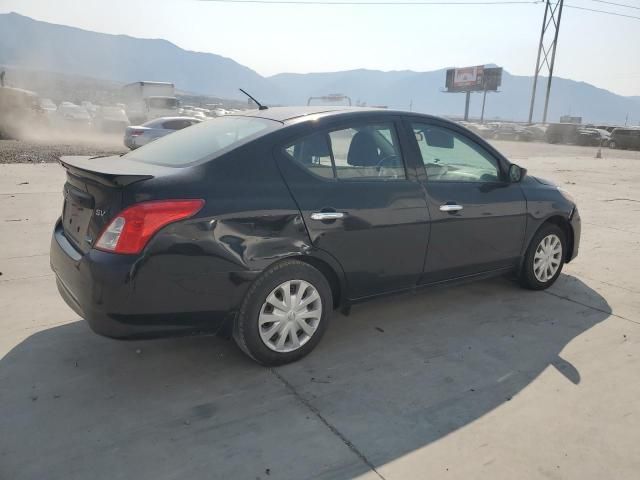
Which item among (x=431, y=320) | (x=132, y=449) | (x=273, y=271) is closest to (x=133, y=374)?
(x=132, y=449)

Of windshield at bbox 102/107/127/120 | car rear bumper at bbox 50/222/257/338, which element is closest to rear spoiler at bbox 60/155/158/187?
car rear bumper at bbox 50/222/257/338

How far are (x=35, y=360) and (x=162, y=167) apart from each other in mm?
1468

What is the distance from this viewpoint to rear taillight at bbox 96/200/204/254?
2.74 metres

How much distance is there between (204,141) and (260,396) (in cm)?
168

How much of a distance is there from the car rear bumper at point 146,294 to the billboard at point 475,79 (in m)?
92.2

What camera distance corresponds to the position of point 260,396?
2.98 m

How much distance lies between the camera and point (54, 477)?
229 cm

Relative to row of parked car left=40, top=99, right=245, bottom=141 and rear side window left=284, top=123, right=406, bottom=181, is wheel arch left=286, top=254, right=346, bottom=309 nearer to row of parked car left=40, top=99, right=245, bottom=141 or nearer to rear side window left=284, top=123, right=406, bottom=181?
rear side window left=284, top=123, right=406, bottom=181

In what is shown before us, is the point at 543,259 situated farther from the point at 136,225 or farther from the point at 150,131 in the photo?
the point at 150,131

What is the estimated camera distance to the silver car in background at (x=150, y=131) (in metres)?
16.0

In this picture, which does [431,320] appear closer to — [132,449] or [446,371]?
[446,371]

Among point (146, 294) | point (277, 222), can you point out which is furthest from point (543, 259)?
point (146, 294)

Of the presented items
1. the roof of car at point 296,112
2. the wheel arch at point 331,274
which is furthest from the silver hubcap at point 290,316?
the roof of car at point 296,112

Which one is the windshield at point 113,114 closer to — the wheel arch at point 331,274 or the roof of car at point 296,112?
the roof of car at point 296,112
